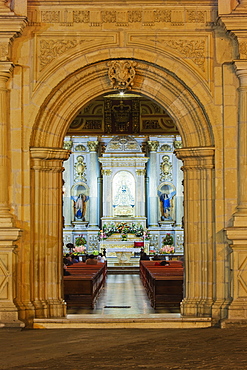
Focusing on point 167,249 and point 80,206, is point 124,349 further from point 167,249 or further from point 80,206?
point 80,206

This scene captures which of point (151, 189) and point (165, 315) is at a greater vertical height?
point (151, 189)

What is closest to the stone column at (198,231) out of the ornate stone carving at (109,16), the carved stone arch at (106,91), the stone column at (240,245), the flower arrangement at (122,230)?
the carved stone arch at (106,91)

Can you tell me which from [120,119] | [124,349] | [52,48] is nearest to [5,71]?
[52,48]

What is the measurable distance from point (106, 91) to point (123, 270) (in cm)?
1276

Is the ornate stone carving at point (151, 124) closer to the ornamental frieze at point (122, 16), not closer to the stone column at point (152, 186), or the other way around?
the ornamental frieze at point (122, 16)

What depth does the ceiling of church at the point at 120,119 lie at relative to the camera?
1595cm

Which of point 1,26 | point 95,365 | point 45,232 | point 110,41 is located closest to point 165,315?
point 45,232

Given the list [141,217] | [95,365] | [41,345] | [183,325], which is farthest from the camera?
[141,217]

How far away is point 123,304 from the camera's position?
13492 mm

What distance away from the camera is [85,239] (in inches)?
1014

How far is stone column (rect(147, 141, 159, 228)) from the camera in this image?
25.9m

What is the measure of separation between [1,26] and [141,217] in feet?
51.1

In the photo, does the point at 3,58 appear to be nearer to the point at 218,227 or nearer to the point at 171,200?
the point at 218,227

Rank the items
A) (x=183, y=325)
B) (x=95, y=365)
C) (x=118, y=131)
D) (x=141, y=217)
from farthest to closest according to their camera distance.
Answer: (x=141, y=217), (x=118, y=131), (x=183, y=325), (x=95, y=365)
